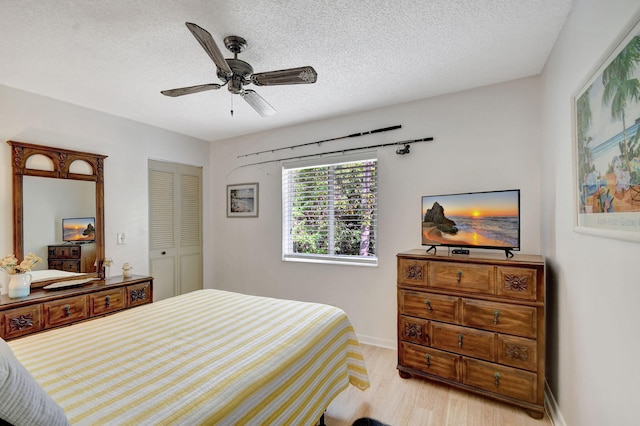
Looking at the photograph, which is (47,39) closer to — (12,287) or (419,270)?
(12,287)

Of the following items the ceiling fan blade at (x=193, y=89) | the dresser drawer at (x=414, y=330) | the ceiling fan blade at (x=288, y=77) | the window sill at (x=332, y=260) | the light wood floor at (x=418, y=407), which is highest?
the ceiling fan blade at (x=193, y=89)

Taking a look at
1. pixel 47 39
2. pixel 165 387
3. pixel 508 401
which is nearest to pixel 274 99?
pixel 47 39

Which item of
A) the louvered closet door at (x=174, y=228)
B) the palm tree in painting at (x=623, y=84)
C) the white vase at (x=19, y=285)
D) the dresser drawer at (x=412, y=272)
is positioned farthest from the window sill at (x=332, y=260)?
the white vase at (x=19, y=285)

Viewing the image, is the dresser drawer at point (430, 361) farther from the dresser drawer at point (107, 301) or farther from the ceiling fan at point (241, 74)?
the dresser drawer at point (107, 301)

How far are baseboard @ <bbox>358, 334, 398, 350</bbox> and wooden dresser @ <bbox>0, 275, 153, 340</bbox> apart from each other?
240cm

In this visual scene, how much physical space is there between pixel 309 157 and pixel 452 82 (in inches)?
69.0

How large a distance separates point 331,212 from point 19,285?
2904 millimetres

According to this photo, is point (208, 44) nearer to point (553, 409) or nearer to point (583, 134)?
point (583, 134)

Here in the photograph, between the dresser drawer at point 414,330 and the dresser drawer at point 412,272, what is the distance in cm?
31

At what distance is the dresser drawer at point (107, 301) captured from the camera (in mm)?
2674

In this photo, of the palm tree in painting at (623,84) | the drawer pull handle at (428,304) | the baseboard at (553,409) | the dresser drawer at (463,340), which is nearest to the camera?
the palm tree in painting at (623,84)

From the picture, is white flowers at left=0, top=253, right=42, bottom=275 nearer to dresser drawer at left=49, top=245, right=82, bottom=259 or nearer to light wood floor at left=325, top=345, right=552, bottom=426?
dresser drawer at left=49, top=245, right=82, bottom=259

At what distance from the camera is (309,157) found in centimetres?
363

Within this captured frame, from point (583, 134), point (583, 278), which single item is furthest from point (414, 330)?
point (583, 134)
